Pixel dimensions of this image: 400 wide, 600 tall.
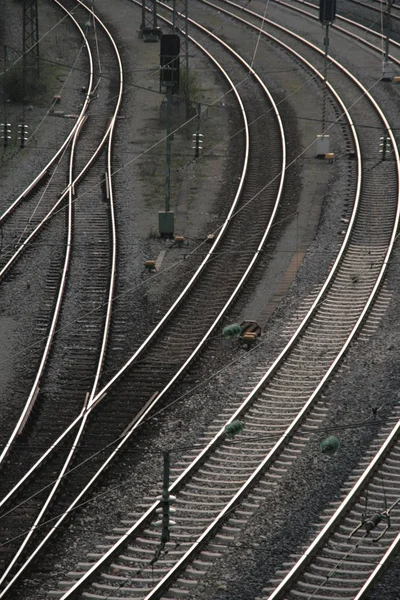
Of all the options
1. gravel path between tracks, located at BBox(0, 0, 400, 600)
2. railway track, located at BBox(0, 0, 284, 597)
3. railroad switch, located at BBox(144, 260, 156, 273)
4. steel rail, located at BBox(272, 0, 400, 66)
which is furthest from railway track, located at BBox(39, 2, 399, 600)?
steel rail, located at BBox(272, 0, 400, 66)

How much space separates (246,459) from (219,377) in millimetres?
3118

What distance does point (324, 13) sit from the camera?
36.7 meters

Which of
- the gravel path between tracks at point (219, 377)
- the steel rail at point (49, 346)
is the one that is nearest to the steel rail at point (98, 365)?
the steel rail at point (49, 346)

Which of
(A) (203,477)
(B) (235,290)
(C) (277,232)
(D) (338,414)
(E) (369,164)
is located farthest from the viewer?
(E) (369,164)

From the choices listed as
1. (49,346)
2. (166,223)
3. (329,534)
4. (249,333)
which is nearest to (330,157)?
(166,223)

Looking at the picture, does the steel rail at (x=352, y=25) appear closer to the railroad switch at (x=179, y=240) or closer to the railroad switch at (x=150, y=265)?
the railroad switch at (x=179, y=240)

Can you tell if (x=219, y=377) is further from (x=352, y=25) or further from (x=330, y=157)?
(x=352, y=25)

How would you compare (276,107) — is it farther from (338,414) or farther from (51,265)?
(338,414)

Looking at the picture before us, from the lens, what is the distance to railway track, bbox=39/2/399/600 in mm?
16781

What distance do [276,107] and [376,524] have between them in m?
23.9

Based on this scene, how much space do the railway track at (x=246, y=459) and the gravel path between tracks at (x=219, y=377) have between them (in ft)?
0.83

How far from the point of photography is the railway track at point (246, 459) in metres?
16.8

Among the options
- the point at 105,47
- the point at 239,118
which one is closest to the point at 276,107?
the point at 239,118

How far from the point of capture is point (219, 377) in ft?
74.7
